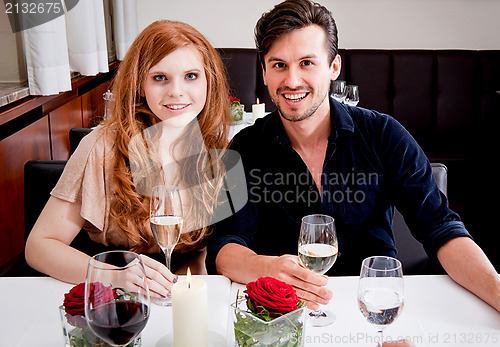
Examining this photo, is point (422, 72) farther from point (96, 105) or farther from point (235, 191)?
point (235, 191)

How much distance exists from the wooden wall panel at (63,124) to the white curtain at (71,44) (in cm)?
20

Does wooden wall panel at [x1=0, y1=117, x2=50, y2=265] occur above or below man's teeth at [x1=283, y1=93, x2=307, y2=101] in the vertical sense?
below

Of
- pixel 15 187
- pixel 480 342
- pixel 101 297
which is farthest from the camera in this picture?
pixel 15 187

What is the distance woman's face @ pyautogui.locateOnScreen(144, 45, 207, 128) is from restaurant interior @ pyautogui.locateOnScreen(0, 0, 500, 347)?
1.13 m

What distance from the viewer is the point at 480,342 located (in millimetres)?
980

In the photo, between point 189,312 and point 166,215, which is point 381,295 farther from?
point 166,215

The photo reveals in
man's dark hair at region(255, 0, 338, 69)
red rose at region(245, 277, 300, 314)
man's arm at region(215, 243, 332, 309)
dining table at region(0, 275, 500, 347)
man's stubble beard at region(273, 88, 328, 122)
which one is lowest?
dining table at region(0, 275, 500, 347)

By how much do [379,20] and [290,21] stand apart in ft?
8.41

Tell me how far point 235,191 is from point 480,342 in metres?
0.78

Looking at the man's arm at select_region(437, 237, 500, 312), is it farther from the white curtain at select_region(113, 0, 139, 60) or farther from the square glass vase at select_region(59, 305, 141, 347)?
the white curtain at select_region(113, 0, 139, 60)

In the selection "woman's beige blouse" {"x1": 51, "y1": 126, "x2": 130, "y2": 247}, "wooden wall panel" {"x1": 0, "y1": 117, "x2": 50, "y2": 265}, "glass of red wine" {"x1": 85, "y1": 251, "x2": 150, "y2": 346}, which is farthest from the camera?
"wooden wall panel" {"x1": 0, "y1": 117, "x2": 50, "y2": 265}

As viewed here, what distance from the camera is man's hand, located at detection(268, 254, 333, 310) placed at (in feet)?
3.59

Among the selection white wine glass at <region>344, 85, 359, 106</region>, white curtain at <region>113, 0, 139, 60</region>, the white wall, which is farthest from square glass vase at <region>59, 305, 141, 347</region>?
the white wall

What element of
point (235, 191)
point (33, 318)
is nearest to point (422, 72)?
point (235, 191)
